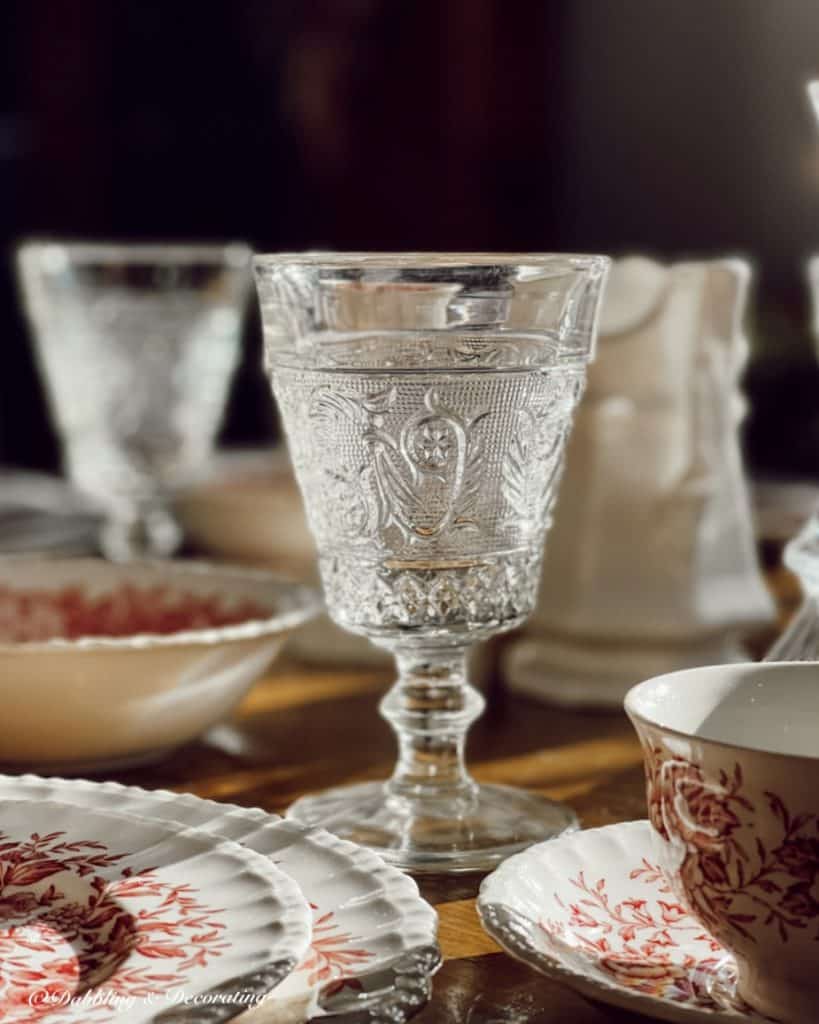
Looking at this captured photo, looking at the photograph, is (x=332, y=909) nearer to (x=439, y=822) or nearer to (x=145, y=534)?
(x=439, y=822)

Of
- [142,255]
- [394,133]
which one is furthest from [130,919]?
[394,133]

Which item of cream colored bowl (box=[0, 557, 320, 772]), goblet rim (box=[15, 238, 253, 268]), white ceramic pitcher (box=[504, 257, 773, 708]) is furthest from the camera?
goblet rim (box=[15, 238, 253, 268])

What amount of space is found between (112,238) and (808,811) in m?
3.26

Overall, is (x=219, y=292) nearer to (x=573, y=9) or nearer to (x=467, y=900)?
(x=467, y=900)

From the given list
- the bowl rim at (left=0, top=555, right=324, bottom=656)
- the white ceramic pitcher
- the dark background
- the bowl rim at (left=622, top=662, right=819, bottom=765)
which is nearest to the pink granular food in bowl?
the bowl rim at (left=0, top=555, right=324, bottom=656)

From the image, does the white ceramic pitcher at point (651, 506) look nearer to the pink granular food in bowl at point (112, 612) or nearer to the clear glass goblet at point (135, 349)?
the pink granular food in bowl at point (112, 612)

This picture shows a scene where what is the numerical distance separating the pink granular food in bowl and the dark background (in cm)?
230

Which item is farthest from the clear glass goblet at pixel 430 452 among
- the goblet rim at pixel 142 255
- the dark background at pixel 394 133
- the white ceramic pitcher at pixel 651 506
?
the dark background at pixel 394 133

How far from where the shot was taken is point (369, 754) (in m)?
0.78

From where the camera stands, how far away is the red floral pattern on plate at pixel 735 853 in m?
0.43

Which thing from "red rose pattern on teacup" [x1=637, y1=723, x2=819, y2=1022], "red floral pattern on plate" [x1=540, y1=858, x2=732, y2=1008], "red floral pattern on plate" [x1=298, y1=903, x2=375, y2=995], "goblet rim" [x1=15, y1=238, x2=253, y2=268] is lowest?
"red floral pattern on plate" [x1=540, y1=858, x2=732, y2=1008]

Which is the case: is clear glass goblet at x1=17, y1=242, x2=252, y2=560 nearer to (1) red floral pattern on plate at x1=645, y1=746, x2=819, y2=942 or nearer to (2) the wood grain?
(2) the wood grain

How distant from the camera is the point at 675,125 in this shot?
3318 millimetres

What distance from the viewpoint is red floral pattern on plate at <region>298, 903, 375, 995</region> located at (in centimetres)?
43
